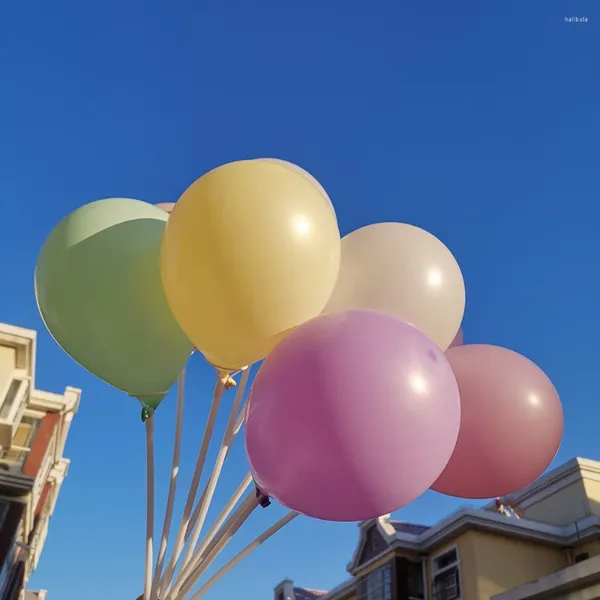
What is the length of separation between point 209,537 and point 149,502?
20.9 inches

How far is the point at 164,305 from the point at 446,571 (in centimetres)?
1331

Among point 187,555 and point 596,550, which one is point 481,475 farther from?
point 596,550

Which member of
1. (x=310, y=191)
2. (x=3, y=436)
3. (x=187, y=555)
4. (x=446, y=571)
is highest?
(x=3, y=436)

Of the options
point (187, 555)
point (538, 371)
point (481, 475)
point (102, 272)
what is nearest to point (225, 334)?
point (102, 272)

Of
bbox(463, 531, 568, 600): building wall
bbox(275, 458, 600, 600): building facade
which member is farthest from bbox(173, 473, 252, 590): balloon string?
bbox(463, 531, 568, 600): building wall

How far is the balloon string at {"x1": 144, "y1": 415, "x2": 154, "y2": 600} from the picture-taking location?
405 centimetres

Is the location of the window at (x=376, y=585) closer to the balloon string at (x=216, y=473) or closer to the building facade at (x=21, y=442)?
the building facade at (x=21, y=442)

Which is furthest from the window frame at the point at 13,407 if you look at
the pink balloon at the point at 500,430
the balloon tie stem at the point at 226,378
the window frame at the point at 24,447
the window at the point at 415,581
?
the pink balloon at the point at 500,430

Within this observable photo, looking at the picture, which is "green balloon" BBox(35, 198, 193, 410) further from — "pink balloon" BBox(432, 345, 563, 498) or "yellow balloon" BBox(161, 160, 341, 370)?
"pink balloon" BBox(432, 345, 563, 498)

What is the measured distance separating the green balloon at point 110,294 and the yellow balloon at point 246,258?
35 cm

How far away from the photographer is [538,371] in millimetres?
4398

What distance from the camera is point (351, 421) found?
2.93 m

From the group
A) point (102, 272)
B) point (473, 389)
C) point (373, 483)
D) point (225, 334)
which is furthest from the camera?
point (473, 389)

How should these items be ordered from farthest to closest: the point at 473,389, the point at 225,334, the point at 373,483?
the point at 473,389, the point at 225,334, the point at 373,483
